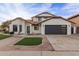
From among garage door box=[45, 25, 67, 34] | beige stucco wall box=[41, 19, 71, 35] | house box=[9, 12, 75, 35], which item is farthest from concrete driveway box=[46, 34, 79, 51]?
beige stucco wall box=[41, 19, 71, 35]

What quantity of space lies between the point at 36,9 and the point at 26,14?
2.31 m

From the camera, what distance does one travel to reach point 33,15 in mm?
39625

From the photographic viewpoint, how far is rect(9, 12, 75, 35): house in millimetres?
33688

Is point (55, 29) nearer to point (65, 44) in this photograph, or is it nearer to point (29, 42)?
point (29, 42)

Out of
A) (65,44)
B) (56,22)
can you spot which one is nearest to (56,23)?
(56,22)

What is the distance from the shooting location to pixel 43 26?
3416 cm

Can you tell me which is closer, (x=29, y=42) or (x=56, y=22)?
(x=29, y=42)

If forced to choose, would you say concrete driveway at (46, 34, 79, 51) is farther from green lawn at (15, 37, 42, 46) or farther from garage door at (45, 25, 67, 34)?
garage door at (45, 25, 67, 34)

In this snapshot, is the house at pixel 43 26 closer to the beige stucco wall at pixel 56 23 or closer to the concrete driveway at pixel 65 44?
the beige stucco wall at pixel 56 23

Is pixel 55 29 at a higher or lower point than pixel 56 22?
lower

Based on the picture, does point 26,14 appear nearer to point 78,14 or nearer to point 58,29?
point 58,29

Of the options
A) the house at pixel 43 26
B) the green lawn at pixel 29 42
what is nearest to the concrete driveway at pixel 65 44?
the green lawn at pixel 29 42

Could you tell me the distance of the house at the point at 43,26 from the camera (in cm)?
3369

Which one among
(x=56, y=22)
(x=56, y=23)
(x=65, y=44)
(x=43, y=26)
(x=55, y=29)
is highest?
(x=56, y=22)
